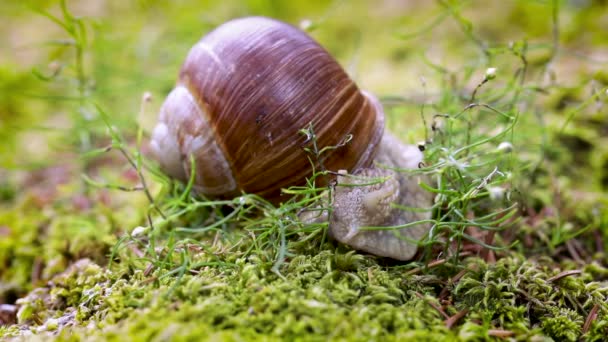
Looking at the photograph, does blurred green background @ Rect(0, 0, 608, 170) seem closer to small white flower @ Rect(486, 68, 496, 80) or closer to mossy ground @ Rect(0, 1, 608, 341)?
mossy ground @ Rect(0, 1, 608, 341)

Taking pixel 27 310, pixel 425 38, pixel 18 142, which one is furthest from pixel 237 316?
pixel 425 38

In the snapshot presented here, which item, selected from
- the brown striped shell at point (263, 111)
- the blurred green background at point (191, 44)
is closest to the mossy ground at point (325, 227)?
the blurred green background at point (191, 44)

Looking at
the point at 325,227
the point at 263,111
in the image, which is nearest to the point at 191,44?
the point at 263,111

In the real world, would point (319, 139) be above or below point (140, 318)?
above

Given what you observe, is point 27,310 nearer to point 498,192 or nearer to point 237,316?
point 237,316

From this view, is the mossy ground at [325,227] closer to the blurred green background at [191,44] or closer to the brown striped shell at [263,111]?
the blurred green background at [191,44]

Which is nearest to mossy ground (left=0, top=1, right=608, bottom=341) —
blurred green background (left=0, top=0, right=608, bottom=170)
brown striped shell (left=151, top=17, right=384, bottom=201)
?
blurred green background (left=0, top=0, right=608, bottom=170)
